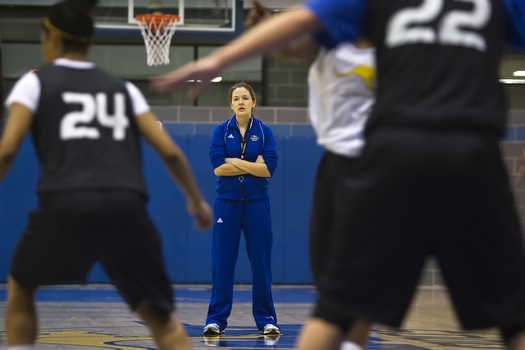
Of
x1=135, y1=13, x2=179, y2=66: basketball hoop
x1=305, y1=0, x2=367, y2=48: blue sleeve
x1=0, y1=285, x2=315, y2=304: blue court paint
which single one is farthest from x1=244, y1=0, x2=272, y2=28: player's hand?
x1=135, y1=13, x2=179, y2=66: basketball hoop

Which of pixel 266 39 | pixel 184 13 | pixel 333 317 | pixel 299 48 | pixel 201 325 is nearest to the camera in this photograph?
pixel 266 39

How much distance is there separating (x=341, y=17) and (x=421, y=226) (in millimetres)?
747

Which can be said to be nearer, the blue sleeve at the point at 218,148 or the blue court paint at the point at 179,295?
the blue sleeve at the point at 218,148

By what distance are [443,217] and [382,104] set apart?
0.42 m

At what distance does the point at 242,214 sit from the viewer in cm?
831

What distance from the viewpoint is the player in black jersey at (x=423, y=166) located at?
325 cm

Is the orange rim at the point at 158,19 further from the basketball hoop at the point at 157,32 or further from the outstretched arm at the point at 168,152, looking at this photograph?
the outstretched arm at the point at 168,152

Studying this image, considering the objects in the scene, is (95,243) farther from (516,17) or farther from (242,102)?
(242,102)

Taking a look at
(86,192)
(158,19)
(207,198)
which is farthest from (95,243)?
(207,198)

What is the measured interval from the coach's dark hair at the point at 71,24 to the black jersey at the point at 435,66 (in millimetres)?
1551

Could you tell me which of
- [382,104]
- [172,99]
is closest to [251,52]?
[382,104]

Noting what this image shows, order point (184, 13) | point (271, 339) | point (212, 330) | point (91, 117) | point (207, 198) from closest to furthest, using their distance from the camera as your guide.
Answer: point (91, 117) → point (271, 339) → point (212, 330) → point (184, 13) → point (207, 198)

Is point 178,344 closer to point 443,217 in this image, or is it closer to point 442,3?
point 443,217

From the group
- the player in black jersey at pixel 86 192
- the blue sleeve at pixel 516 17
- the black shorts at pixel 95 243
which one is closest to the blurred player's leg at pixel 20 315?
the player in black jersey at pixel 86 192
